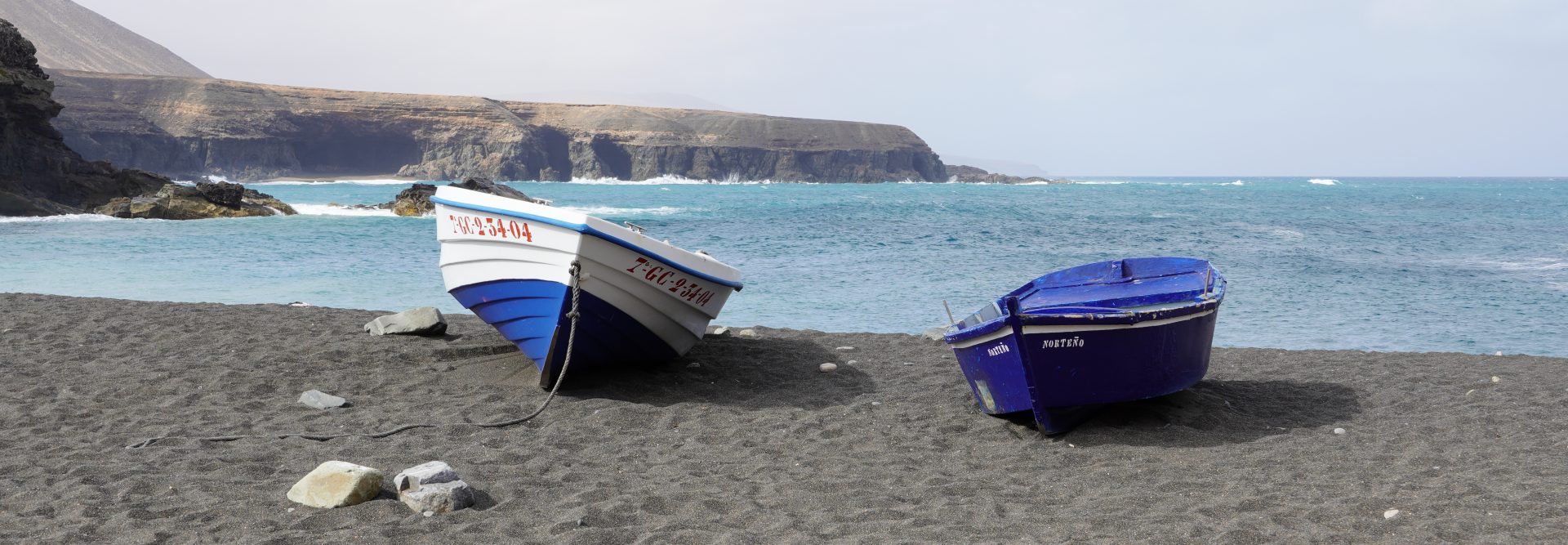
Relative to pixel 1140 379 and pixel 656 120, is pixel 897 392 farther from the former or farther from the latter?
pixel 656 120

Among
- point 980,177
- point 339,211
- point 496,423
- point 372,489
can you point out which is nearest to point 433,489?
point 372,489

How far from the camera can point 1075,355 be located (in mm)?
6758

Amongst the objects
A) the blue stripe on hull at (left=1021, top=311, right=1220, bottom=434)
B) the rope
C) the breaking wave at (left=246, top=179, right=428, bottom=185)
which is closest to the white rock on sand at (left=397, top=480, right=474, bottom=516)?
the rope

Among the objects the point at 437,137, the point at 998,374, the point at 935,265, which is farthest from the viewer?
the point at 437,137

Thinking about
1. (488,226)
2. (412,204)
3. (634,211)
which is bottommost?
(634,211)

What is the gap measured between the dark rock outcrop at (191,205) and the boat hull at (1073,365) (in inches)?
1433

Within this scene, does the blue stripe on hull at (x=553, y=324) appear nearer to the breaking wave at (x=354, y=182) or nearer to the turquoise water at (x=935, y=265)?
the turquoise water at (x=935, y=265)

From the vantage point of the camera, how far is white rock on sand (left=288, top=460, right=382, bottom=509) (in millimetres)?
4969

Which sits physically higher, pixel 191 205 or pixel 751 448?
pixel 751 448

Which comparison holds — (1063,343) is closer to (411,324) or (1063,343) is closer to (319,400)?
(319,400)

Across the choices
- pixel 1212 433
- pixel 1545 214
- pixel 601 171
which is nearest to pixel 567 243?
pixel 1212 433

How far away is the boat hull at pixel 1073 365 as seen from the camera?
6.70m

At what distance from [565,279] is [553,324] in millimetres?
469

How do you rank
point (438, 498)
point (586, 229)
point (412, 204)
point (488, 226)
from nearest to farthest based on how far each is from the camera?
point (438, 498)
point (586, 229)
point (488, 226)
point (412, 204)
